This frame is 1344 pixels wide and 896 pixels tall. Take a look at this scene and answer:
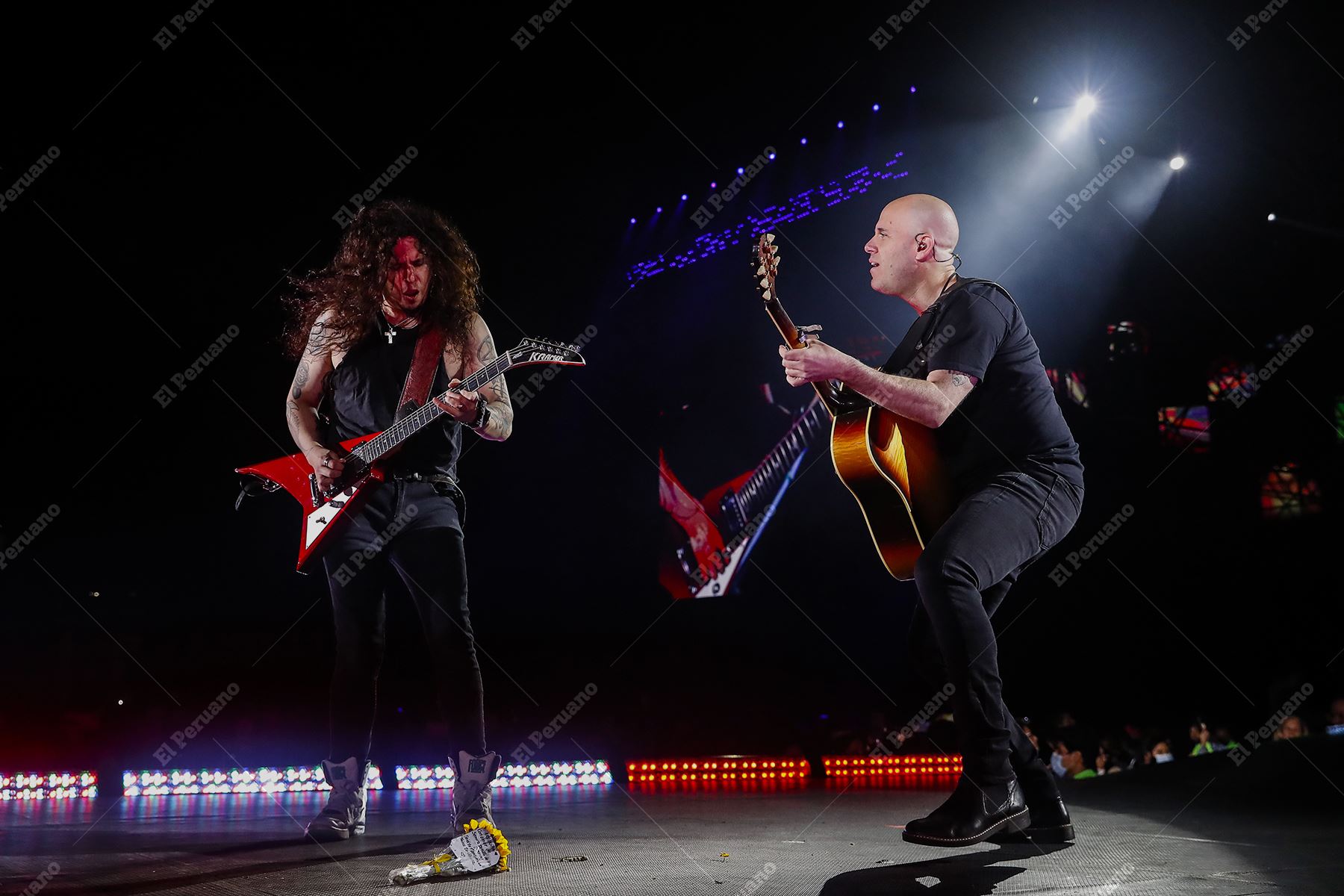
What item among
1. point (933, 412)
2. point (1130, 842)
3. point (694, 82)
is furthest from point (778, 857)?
point (694, 82)

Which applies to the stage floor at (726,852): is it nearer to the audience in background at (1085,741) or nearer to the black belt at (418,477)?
the black belt at (418,477)

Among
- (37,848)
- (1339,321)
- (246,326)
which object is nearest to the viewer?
(37,848)

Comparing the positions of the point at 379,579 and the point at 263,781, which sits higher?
the point at 379,579

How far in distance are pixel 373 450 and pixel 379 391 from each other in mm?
231

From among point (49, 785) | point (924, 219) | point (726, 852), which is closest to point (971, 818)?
point (726, 852)

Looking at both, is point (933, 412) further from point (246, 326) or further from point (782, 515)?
point (782, 515)

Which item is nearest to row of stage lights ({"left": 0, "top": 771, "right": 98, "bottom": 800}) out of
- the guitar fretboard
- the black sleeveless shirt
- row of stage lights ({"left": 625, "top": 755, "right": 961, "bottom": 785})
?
row of stage lights ({"left": 625, "top": 755, "right": 961, "bottom": 785})

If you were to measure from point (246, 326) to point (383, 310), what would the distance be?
17.3ft

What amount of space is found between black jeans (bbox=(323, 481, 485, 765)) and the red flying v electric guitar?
0.05 metres

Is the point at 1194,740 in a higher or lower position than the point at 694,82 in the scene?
lower

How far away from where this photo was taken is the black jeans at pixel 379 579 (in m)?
3.04

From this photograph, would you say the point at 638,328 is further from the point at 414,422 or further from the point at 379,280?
the point at 414,422

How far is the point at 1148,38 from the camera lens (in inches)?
306

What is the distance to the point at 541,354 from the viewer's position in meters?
3.20
